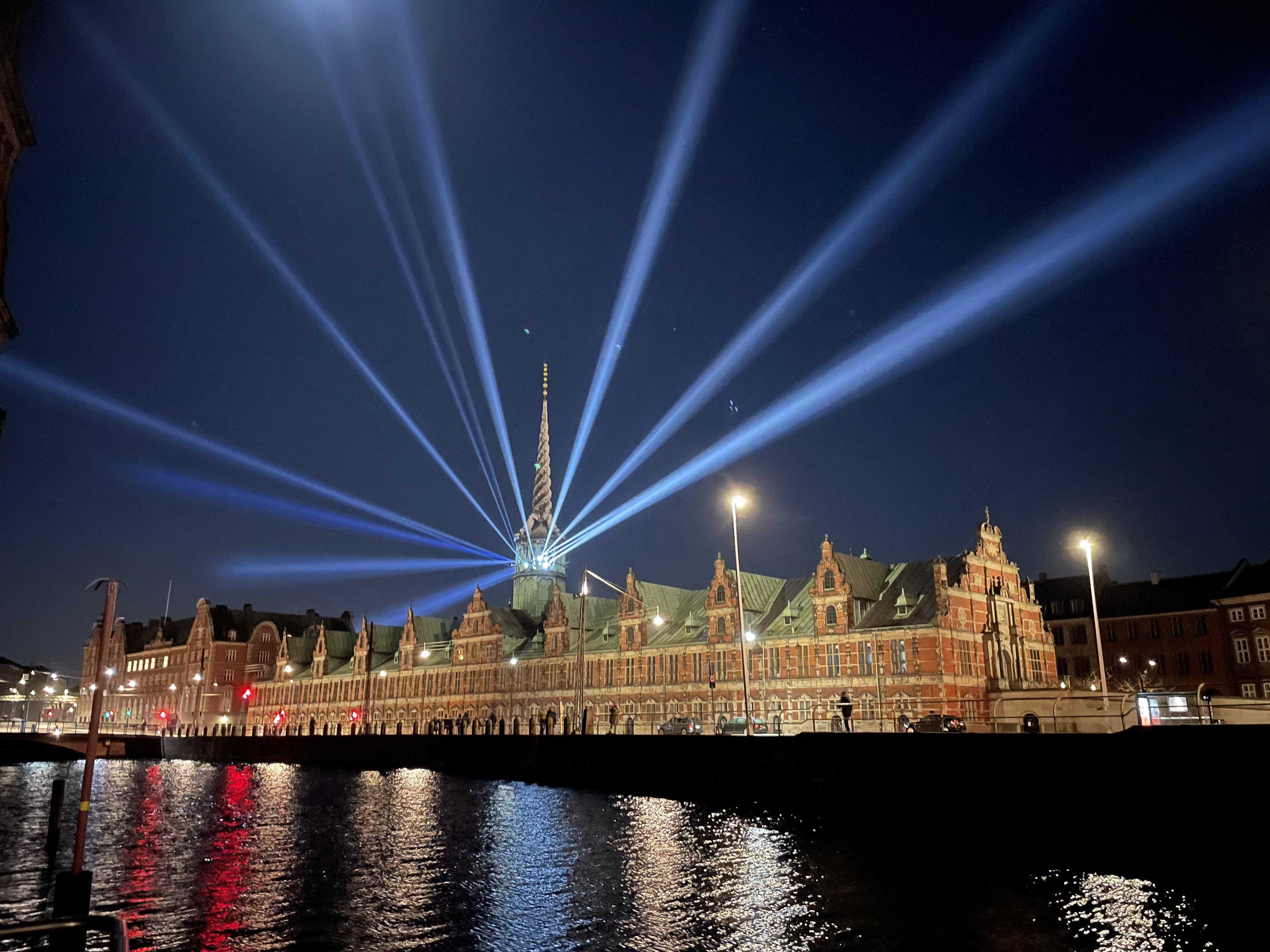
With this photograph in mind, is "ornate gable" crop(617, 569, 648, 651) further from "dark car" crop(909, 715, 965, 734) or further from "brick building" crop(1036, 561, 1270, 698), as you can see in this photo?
"dark car" crop(909, 715, 965, 734)

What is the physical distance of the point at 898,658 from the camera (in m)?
67.2

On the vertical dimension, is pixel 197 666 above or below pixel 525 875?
above

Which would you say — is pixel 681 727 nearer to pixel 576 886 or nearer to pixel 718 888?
pixel 576 886

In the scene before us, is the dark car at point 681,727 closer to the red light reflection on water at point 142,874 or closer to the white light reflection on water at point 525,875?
the white light reflection on water at point 525,875

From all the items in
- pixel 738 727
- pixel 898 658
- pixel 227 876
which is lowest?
pixel 227 876

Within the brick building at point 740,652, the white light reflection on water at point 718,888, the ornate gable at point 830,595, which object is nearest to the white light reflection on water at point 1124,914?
the white light reflection on water at point 718,888

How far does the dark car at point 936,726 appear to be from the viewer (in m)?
42.8

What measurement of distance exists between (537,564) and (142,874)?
380 feet

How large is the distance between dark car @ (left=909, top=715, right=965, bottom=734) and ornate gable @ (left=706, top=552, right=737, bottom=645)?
112 feet

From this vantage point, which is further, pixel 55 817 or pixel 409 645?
pixel 409 645

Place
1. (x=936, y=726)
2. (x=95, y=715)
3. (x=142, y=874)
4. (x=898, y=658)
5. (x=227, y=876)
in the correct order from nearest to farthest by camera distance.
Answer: (x=95, y=715) → (x=227, y=876) → (x=142, y=874) → (x=936, y=726) → (x=898, y=658)

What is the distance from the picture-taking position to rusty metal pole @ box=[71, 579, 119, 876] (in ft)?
58.9

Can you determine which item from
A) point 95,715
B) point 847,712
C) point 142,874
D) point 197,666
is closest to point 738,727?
point 847,712

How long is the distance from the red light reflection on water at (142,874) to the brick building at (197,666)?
102 m
